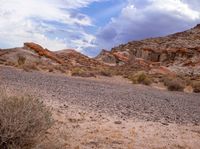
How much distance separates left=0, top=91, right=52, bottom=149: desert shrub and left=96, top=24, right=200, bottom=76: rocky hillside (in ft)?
178

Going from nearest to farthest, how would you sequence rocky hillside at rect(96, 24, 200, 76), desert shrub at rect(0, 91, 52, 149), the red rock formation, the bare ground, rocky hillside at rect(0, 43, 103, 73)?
desert shrub at rect(0, 91, 52, 149) → the bare ground → rocky hillside at rect(0, 43, 103, 73) → the red rock formation → rocky hillside at rect(96, 24, 200, 76)

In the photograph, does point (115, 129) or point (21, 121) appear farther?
point (115, 129)

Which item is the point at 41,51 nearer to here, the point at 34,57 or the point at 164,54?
the point at 34,57

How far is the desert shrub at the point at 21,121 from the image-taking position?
684 cm

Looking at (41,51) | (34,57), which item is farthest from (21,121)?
(41,51)

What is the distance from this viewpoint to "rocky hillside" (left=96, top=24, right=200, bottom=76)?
2613 inches

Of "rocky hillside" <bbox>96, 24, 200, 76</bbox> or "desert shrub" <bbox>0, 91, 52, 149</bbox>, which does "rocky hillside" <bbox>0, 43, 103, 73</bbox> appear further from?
"desert shrub" <bbox>0, 91, 52, 149</bbox>

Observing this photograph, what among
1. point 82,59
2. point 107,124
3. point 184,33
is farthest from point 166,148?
point 184,33

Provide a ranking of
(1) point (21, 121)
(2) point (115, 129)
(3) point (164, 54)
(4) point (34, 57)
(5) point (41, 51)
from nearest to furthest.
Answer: (1) point (21, 121)
(2) point (115, 129)
(4) point (34, 57)
(5) point (41, 51)
(3) point (164, 54)

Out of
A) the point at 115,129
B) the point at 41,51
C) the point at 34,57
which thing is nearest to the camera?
the point at 115,129

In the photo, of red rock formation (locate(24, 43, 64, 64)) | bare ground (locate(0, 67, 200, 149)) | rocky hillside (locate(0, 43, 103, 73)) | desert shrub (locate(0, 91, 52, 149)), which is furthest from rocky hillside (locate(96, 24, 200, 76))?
desert shrub (locate(0, 91, 52, 149))

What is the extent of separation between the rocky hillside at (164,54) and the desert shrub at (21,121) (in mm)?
54118

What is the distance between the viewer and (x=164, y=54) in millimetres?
76375

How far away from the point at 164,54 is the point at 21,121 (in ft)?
232
